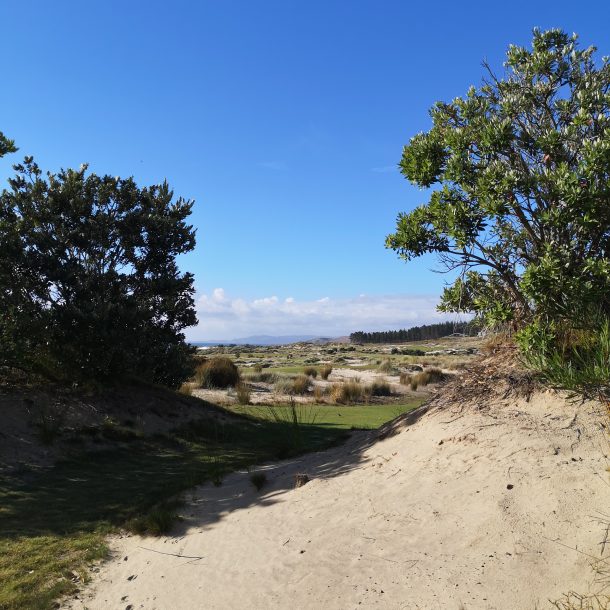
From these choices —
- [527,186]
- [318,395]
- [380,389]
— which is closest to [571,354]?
[527,186]

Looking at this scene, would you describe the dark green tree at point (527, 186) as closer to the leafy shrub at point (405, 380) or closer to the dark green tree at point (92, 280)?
the dark green tree at point (92, 280)

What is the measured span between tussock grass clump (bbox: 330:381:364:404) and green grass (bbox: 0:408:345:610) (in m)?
9.86

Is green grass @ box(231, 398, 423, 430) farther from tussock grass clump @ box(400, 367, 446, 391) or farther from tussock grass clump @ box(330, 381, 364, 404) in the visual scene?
tussock grass clump @ box(400, 367, 446, 391)

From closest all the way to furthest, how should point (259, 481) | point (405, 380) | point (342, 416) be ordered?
point (259, 481), point (342, 416), point (405, 380)

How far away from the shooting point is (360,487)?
6566 mm

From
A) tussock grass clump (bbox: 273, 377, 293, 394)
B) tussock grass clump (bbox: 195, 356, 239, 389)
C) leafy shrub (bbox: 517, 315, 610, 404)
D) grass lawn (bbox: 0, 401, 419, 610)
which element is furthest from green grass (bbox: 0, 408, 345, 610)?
tussock grass clump (bbox: 273, 377, 293, 394)

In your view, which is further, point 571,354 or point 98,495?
point 98,495

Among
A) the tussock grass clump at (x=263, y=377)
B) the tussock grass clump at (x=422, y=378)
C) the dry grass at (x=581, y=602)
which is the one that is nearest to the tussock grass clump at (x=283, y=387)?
the tussock grass clump at (x=263, y=377)

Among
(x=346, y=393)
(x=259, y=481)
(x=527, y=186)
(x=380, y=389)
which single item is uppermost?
(x=527, y=186)

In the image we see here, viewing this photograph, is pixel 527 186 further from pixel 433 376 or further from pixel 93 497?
pixel 433 376

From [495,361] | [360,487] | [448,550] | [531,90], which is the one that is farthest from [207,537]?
[531,90]

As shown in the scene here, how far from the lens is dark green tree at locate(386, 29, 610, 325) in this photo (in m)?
5.66

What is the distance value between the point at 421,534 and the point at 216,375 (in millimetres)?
21347

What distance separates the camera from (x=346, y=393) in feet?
79.9
